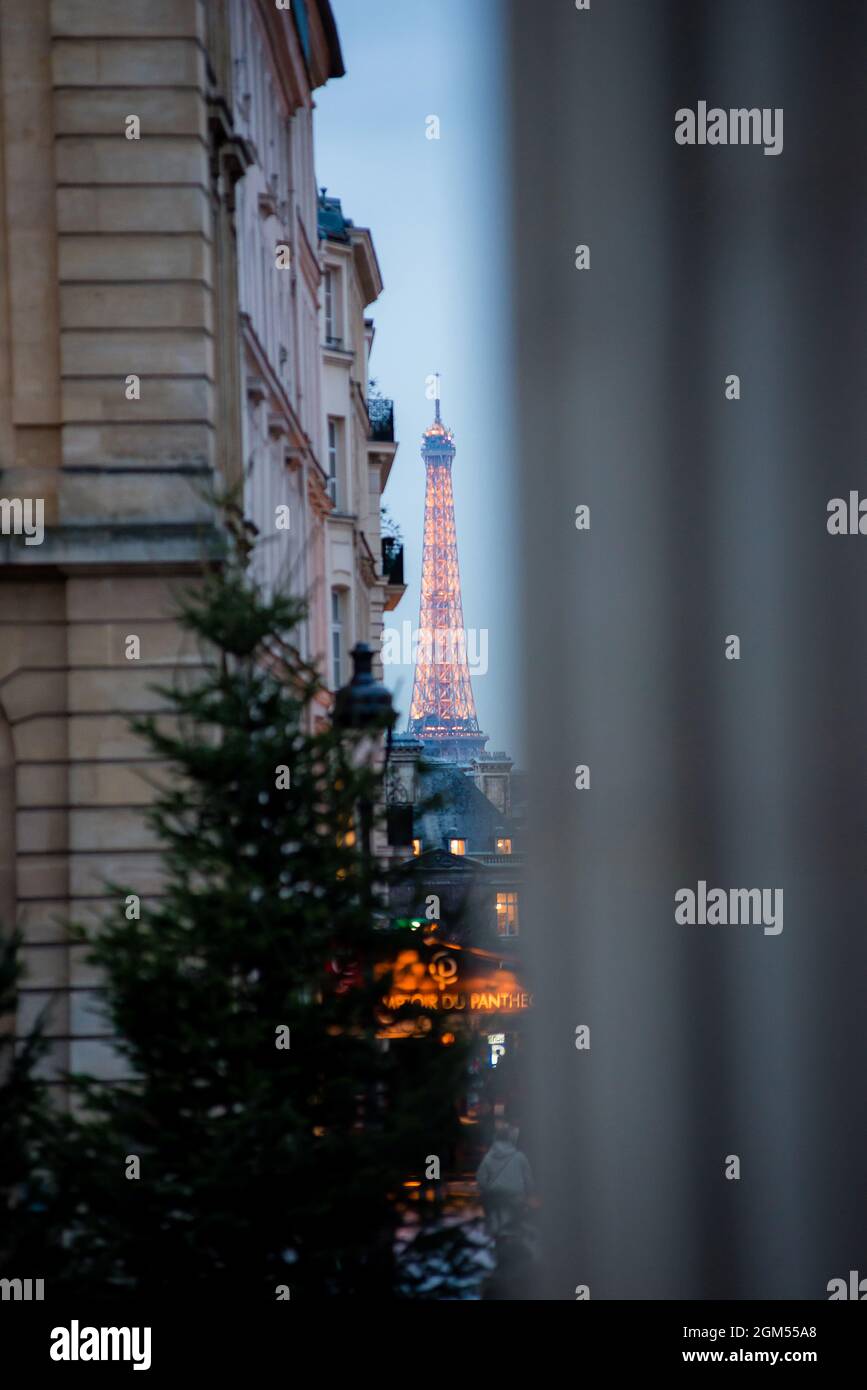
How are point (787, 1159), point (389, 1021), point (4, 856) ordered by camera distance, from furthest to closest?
point (4, 856), point (389, 1021), point (787, 1159)

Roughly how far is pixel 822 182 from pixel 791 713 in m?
2.64

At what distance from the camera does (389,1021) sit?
37.5 feet

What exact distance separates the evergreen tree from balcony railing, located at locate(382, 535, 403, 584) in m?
26.9

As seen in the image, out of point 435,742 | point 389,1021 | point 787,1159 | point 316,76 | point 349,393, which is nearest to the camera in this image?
point 787,1159

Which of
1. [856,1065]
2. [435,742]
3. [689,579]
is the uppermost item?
[435,742]

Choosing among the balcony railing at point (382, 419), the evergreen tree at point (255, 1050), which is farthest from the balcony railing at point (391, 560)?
the evergreen tree at point (255, 1050)

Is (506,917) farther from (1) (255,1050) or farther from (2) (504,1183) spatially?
(1) (255,1050)

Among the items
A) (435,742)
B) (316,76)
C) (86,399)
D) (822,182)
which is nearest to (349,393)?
(316,76)

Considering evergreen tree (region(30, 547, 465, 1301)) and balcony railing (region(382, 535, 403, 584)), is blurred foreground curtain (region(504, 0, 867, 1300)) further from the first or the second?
balcony railing (region(382, 535, 403, 584))

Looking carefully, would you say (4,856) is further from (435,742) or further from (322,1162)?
(435,742)

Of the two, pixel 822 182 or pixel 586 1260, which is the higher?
pixel 822 182

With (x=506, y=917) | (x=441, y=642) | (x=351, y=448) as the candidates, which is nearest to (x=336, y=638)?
(x=351, y=448)

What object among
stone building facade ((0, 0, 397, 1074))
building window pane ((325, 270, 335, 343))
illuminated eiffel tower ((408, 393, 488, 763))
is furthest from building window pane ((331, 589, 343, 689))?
stone building facade ((0, 0, 397, 1074))

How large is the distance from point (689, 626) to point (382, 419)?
3090cm
